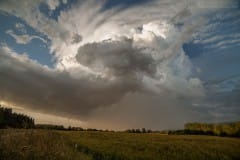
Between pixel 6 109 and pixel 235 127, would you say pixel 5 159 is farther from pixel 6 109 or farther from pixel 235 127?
pixel 6 109

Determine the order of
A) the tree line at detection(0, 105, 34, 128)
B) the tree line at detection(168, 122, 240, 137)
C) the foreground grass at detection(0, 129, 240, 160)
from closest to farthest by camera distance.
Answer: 1. the foreground grass at detection(0, 129, 240, 160)
2. the tree line at detection(168, 122, 240, 137)
3. the tree line at detection(0, 105, 34, 128)

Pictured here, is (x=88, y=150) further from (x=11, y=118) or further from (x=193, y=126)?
(x=11, y=118)

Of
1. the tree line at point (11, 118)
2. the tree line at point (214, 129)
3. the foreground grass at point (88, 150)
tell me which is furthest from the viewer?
the tree line at point (11, 118)

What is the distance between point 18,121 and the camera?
132250mm

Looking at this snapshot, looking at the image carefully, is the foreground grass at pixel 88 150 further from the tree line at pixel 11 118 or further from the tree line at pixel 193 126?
the tree line at pixel 11 118

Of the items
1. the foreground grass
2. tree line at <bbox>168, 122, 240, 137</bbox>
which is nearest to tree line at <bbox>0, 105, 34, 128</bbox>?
tree line at <bbox>168, 122, 240, 137</bbox>

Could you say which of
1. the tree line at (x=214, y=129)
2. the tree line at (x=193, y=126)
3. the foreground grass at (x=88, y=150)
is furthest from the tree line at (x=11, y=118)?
the foreground grass at (x=88, y=150)

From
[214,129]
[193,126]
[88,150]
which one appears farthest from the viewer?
[193,126]

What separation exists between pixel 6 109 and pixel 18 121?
10.4 metres

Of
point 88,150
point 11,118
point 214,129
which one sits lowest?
point 88,150

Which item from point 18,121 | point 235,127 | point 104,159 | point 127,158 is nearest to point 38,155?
point 104,159

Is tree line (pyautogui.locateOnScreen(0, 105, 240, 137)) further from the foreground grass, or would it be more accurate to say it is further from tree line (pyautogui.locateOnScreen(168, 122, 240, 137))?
the foreground grass

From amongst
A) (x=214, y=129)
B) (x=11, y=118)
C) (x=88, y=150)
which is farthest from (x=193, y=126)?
(x=88, y=150)

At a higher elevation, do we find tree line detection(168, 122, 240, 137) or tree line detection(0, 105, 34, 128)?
tree line detection(0, 105, 34, 128)
